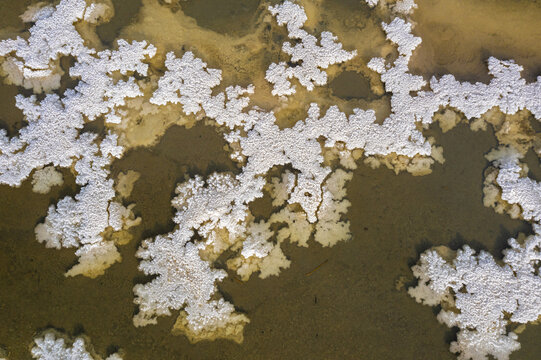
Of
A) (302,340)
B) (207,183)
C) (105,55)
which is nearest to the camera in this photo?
(302,340)

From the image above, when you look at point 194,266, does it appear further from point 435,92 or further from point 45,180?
point 435,92

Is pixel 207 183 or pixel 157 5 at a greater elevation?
pixel 157 5

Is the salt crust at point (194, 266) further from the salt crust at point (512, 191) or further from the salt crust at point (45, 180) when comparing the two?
the salt crust at point (512, 191)

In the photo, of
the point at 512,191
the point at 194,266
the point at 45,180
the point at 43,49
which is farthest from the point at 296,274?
the point at 43,49

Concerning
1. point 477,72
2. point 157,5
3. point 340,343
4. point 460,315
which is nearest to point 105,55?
point 157,5

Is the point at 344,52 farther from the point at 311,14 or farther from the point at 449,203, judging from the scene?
the point at 449,203

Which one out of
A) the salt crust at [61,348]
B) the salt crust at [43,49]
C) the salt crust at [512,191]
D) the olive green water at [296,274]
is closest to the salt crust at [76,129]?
the salt crust at [43,49]

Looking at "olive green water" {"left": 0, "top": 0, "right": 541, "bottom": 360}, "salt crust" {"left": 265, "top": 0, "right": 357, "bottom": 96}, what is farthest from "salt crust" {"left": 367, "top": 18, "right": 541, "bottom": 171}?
"salt crust" {"left": 265, "top": 0, "right": 357, "bottom": 96}
